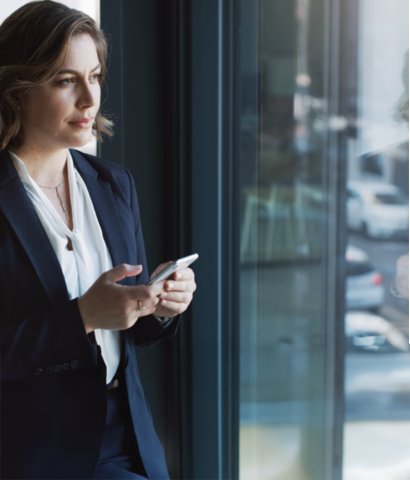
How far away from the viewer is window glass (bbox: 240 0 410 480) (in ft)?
5.35

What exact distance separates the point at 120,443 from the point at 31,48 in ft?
3.93

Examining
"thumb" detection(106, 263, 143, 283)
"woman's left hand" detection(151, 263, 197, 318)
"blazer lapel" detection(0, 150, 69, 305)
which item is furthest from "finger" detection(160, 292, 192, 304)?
"blazer lapel" detection(0, 150, 69, 305)

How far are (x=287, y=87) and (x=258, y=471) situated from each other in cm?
166

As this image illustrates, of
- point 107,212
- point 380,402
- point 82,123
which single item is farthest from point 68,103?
point 380,402

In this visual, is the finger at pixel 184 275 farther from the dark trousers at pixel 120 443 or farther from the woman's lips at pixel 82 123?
the woman's lips at pixel 82 123

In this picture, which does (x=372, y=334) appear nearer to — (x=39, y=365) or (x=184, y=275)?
(x=184, y=275)

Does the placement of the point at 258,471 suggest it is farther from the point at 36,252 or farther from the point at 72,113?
the point at 72,113

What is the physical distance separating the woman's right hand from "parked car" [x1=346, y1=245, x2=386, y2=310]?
0.77m

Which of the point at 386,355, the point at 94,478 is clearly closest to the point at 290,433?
the point at 386,355

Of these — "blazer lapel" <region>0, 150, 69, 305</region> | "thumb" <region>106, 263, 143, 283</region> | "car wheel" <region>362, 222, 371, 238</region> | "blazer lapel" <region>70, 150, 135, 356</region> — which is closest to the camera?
"thumb" <region>106, 263, 143, 283</region>

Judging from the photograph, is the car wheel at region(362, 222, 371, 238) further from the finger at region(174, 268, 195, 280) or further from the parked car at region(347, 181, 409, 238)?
the finger at region(174, 268, 195, 280)

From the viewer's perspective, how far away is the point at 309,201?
1.98 m

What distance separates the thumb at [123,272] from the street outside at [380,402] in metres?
0.84

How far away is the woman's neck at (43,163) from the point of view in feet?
5.10
